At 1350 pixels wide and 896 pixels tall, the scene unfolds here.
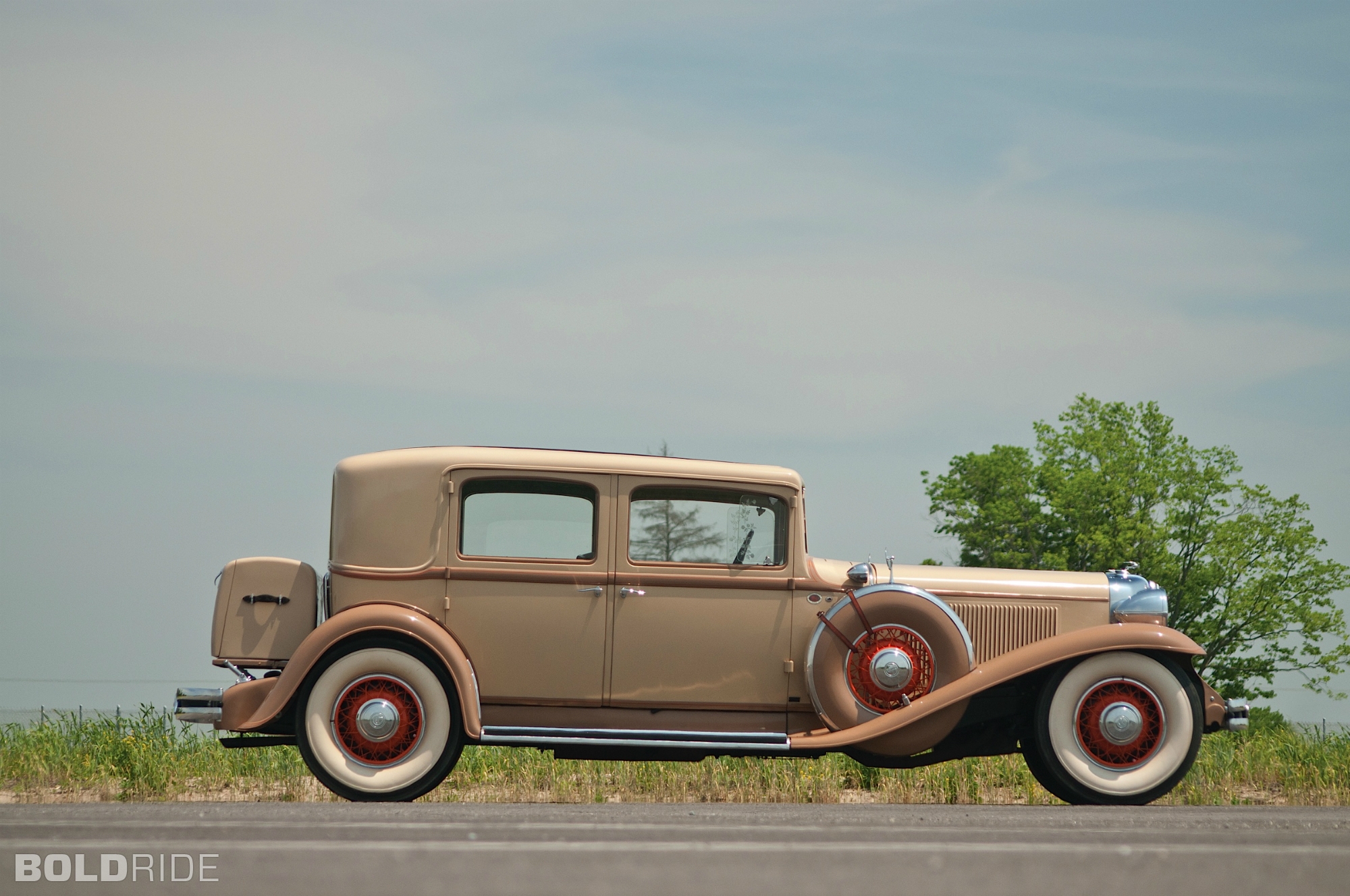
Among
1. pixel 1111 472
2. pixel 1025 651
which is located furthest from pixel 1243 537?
pixel 1025 651

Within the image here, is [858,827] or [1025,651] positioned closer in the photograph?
[858,827]

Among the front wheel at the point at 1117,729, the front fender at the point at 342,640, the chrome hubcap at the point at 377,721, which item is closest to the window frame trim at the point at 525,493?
the front fender at the point at 342,640

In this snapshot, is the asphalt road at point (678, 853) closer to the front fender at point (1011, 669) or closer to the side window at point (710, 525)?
the front fender at point (1011, 669)

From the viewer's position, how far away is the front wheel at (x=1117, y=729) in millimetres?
7184

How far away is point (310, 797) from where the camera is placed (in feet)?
26.7

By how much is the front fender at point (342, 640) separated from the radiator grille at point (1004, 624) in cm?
318

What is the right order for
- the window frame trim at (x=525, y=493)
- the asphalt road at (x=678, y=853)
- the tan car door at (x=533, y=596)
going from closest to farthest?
the asphalt road at (x=678, y=853) < the tan car door at (x=533, y=596) < the window frame trim at (x=525, y=493)

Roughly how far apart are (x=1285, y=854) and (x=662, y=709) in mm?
3741

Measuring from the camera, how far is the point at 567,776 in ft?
29.8

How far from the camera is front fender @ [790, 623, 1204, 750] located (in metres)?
7.20

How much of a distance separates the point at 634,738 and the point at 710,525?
142 cm

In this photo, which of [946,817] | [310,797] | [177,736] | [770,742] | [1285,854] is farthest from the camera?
[177,736]

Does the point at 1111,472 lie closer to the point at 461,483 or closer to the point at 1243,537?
the point at 1243,537

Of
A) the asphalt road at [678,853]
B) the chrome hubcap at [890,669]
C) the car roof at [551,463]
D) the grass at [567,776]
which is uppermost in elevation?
the car roof at [551,463]
